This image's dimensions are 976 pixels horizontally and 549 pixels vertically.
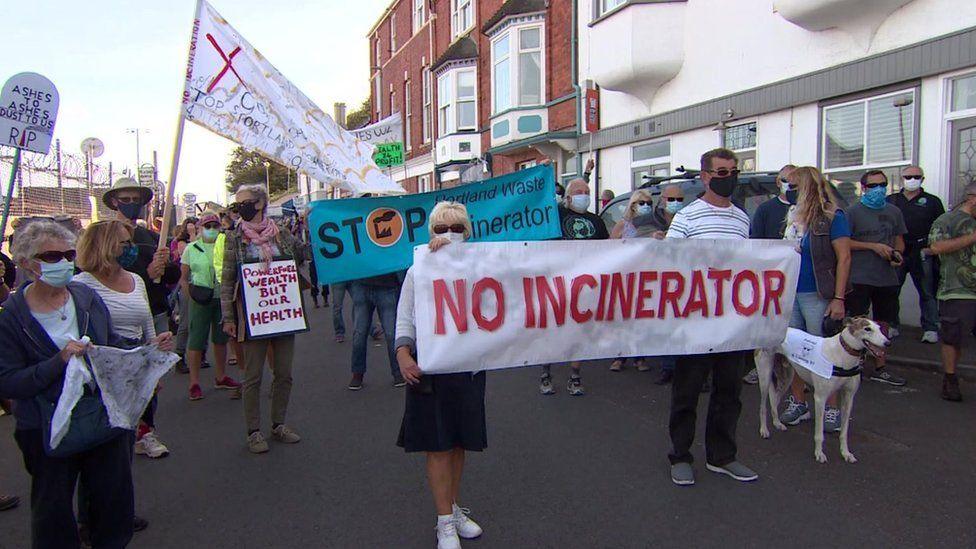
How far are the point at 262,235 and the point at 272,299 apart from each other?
503 mm

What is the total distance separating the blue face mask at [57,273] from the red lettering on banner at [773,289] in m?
3.81

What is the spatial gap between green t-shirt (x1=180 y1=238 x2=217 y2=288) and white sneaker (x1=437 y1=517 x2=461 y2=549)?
4351 mm

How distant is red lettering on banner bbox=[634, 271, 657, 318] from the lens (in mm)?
3980

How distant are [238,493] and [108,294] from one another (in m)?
1.53

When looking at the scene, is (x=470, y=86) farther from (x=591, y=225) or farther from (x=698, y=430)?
(x=698, y=430)

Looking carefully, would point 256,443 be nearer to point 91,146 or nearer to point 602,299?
point 602,299

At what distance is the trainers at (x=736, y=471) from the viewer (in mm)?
4195

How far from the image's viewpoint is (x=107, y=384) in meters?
2.96

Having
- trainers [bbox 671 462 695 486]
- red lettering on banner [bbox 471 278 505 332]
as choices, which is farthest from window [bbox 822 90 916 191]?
red lettering on banner [bbox 471 278 505 332]

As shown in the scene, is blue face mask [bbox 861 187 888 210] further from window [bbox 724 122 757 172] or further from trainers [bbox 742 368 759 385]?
window [bbox 724 122 757 172]

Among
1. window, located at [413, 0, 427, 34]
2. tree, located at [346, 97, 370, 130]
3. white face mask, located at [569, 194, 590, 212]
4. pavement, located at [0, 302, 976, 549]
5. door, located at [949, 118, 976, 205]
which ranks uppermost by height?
tree, located at [346, 97, 370, 130]

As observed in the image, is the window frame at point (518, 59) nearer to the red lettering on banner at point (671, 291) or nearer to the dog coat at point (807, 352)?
the dog coat at point (807, 352)

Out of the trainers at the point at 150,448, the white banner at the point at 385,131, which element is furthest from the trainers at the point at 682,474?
the white banner at the point at 385,131

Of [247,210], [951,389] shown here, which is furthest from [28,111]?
[951,389]
